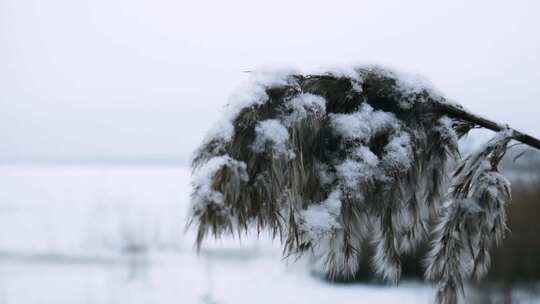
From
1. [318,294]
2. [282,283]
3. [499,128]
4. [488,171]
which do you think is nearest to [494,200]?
[488,171]

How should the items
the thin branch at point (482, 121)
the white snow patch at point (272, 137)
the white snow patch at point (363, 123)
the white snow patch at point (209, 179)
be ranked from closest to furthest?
the white snow patch at point (209, 179) < the white snow patch at point (272, 137) < the white snow patch at point (363, 123) < the thin branch at point (482, 121)

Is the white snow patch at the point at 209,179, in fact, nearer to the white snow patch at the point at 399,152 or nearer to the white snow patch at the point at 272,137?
the white snow patch at the point at 272,137

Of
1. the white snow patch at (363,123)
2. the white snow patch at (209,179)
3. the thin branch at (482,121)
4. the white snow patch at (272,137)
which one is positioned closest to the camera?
the white snow patch at (209,179)

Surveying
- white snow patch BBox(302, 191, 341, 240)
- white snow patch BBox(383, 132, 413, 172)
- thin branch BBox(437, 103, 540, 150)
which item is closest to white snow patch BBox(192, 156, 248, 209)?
white snow patch BBox(302, 191, 341, 240)

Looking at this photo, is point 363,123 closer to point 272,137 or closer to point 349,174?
point 349,174

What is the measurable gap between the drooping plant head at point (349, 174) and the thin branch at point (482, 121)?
0.01m

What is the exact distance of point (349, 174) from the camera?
1.21 meters

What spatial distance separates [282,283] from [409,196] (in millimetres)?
10641

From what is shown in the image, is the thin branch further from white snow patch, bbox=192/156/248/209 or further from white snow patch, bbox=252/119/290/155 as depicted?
white snow patch, bbox=192/156/248/209

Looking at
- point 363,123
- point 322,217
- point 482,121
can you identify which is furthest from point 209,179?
point 482,121

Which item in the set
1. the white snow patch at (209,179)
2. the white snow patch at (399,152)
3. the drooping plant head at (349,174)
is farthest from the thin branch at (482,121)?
the white snow patch at (209,179)

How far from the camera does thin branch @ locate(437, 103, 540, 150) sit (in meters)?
1.34

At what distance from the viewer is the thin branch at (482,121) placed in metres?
1.34

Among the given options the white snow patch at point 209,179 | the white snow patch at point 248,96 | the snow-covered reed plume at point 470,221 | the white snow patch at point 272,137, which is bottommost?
the snow-covered reed plume at point 470,221
